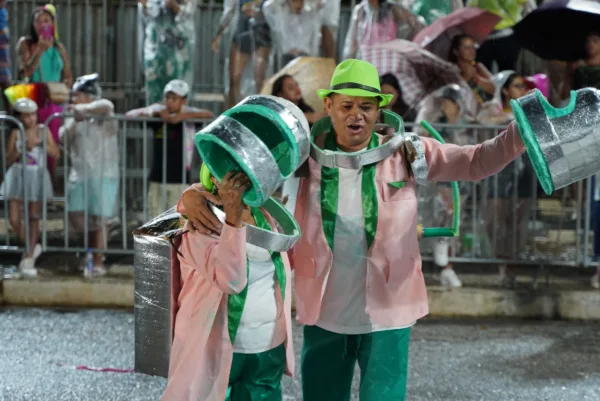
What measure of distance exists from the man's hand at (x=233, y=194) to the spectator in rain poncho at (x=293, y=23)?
19.5 feet

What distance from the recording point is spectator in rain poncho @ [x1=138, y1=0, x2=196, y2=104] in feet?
31.2

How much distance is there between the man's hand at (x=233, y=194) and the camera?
10.3 feet

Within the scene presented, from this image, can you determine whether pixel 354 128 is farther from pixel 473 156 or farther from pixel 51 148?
pixel 51 148

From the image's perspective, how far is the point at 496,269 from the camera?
7.98 metres

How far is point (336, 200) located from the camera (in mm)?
3869

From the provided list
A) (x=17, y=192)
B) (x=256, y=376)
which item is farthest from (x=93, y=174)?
(x=256, y=376)

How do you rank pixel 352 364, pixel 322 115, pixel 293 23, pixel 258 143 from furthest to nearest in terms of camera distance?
pixel 293 23 → pixel 322 115 → pixel 352 364 → pixel 258 143

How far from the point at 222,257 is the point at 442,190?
4.67 m

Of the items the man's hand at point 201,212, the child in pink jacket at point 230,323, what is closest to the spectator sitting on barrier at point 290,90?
the child in pink jacket at point 230,323

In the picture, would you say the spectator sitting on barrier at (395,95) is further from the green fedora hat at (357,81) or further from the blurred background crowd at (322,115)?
the green fedora hat at (357,81)

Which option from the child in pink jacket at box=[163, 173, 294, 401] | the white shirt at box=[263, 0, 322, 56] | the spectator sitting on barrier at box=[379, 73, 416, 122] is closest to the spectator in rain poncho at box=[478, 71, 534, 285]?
the spectator sitting on barrier at box=[379, 73, 416, 122]

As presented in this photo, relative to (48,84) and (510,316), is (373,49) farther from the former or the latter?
(48,84)

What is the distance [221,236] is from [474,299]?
15.0 ft

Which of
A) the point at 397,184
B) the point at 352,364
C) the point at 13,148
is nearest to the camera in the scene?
the point at 397,184
